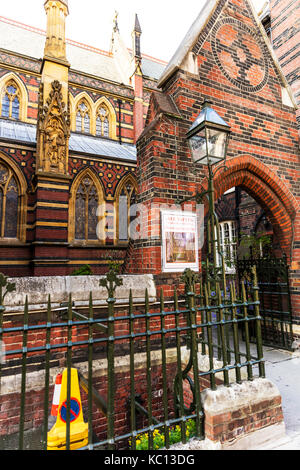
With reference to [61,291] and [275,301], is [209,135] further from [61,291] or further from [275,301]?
[275,301]

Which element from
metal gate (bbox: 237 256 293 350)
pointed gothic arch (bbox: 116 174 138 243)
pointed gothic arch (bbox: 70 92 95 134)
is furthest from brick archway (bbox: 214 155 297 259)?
pointed gothic arch (bbox: 70 92 95 134)

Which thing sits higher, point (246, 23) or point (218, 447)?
point (246, 23)

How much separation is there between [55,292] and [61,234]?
253 inches

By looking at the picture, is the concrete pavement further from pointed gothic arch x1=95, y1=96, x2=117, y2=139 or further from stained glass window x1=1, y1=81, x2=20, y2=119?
stained glass window x1=1, y1=81, x2=20, y2=119

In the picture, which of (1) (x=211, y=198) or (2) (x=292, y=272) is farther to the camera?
(2) (x=292, y=272)

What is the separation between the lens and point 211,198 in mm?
3895

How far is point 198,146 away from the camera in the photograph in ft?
13.7

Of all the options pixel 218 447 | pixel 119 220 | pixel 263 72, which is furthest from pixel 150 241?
pixel 119 220

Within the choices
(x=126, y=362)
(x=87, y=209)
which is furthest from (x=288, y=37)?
(x=126, y=362)

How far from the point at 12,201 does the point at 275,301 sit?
32.3ft

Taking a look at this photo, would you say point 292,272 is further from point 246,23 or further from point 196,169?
point 246,23

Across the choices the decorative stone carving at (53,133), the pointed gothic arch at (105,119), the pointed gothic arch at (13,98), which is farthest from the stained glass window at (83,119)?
the decorative stone carving at (53,133)

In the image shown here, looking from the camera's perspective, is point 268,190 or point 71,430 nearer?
point 71,430

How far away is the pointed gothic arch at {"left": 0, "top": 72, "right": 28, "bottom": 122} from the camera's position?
13.9 meters
